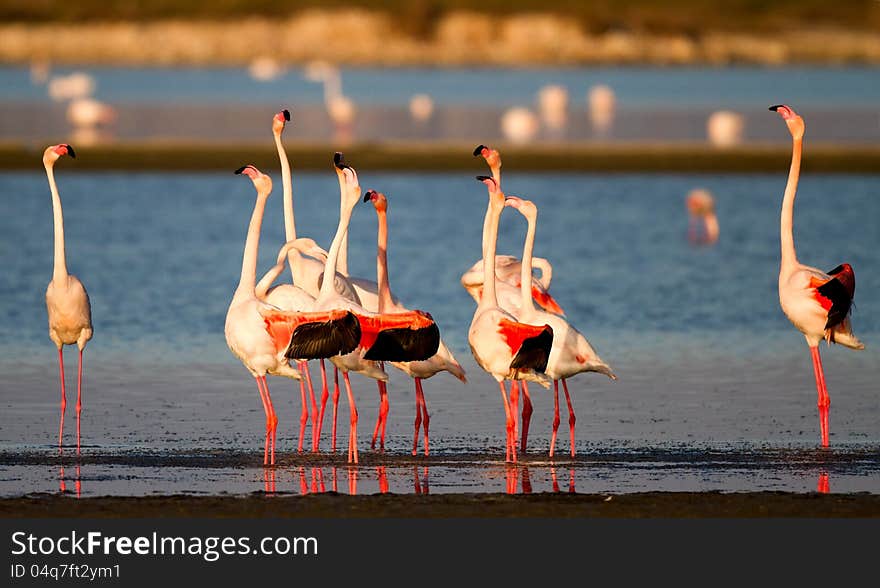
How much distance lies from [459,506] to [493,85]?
61327mm

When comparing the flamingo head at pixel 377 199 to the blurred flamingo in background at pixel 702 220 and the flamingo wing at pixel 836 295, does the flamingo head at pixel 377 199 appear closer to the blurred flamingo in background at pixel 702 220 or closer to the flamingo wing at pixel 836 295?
the flamingo wing at pixel 836 295

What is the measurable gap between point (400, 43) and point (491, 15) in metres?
6.33

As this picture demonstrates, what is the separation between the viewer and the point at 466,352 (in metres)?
15.3

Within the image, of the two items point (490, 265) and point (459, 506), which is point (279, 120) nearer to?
point (490, 265)

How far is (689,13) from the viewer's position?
111375 mm

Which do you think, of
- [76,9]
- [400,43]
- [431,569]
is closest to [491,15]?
[400,43]

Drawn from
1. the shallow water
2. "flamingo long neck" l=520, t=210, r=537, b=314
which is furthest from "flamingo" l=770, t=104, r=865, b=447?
"flamingo long neck" l=520, t=210, r=537, b=314

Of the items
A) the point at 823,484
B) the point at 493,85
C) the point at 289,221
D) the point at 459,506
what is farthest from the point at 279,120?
the point at 493,85

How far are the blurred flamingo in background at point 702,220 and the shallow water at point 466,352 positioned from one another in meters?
0.25

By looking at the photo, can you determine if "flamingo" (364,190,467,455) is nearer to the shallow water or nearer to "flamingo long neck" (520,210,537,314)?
the shallow water

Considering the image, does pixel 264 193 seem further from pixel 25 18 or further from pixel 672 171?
pixel 25 18

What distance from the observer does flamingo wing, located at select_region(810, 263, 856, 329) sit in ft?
39.6

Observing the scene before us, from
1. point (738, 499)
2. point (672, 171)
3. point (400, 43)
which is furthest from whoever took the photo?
point (400, 43)

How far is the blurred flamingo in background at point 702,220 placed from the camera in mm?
24750
